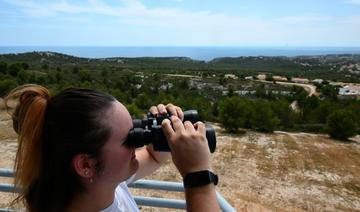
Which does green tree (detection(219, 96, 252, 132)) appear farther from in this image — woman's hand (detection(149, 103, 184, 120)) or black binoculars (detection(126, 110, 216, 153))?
black binoculars (detection(126, 110, 216, 153))

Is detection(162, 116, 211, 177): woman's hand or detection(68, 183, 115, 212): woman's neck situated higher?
detection(162, 116, 211, 177): woman's hand

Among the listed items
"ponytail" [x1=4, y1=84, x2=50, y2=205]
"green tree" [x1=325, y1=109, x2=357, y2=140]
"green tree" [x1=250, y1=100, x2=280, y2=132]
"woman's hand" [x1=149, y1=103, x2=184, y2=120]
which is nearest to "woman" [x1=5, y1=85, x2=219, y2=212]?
"ponytail" [x1=4, y1=84, x2=50, y2=205]

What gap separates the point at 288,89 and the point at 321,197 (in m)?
42.8

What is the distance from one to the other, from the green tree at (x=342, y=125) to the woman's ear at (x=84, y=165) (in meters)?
20.5

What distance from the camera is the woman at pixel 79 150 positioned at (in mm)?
1032

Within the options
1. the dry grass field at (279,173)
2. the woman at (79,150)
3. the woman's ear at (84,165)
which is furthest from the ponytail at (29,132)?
the dry grass field at (279,173)

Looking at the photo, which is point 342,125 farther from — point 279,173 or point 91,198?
point 91,198

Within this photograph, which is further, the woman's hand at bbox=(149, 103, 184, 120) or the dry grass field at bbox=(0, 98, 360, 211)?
the dry grass field at bbox=(0, 98, 360, 211)

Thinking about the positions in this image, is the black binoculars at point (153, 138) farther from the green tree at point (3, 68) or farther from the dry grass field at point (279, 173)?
the green tree at point (3, 68)

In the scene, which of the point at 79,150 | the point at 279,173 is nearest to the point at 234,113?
the point at 279,173

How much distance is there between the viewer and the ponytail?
3.54 ft

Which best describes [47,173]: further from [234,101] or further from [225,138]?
[234,101]

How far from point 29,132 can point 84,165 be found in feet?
0.58

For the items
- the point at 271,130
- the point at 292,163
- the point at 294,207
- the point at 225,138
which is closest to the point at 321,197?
the point at 294,207
